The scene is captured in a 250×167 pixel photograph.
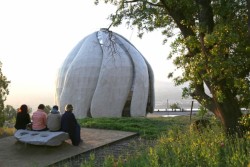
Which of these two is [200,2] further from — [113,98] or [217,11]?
[113,98]

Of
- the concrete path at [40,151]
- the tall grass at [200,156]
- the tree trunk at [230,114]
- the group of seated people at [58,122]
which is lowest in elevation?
the concrete path at [40,151]

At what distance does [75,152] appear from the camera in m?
10.7

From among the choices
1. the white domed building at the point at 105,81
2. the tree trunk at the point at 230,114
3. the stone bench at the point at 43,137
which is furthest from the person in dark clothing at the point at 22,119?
the white domed building at the point at 105,81

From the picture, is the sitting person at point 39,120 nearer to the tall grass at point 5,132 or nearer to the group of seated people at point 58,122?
the group of seated people at point 58,122

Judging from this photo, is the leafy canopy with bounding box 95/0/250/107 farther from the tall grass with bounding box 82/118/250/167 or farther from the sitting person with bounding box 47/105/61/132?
the sitting person with bounding box 47/105/61/132

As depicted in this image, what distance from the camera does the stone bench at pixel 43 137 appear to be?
10.6 m

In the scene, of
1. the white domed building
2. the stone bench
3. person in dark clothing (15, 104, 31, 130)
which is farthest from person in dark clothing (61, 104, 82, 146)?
the white domed building

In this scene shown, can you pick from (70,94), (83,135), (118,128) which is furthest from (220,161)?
(70,94)

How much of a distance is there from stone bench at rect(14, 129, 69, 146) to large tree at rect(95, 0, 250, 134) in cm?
369

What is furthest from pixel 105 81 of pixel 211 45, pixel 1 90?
pixel 211 45

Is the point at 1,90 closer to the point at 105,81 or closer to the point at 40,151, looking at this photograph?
the point at 40,151

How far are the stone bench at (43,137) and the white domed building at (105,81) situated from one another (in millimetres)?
16489

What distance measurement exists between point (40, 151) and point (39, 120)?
1199 mm

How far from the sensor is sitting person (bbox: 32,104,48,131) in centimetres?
1165
